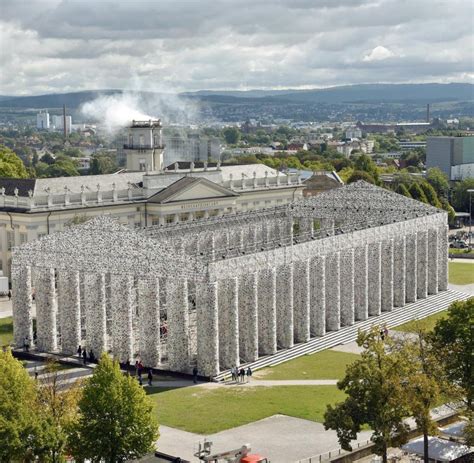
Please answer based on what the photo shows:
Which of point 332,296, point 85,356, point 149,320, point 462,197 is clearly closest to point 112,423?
point 149,320

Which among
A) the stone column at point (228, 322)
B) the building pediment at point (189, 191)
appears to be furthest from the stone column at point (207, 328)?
the building pediment at point (189, 191)

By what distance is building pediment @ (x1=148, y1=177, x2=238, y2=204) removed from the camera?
103125 mm

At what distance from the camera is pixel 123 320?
2413 inches

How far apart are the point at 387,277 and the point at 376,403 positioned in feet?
124

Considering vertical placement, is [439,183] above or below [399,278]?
below

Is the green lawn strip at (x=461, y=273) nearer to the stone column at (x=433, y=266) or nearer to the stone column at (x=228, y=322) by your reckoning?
the stone column at (x=433, y=266)

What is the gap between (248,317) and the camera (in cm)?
6200

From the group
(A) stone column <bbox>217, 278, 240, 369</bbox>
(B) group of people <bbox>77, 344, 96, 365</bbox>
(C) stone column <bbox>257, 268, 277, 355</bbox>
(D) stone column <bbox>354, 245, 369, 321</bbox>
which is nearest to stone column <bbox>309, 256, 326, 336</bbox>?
(D) stone column <bbox>354, 245, 369, 321</bbox>

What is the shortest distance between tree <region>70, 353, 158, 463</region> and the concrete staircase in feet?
58.2

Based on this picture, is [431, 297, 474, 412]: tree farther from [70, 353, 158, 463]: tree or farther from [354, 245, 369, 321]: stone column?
[354, 245, 369, 321]: stone column

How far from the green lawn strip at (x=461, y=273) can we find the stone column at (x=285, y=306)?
34223 millimetres

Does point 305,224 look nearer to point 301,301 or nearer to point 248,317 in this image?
point 301,301

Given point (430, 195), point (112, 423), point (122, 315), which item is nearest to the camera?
point (112, 423)

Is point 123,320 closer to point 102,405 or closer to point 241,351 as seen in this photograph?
point 241,351
